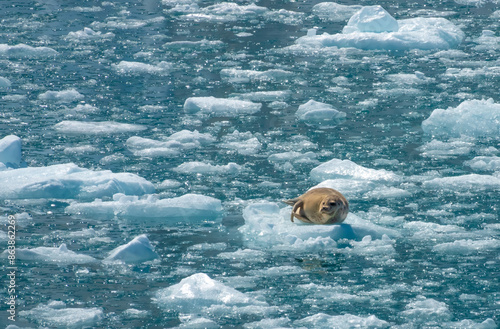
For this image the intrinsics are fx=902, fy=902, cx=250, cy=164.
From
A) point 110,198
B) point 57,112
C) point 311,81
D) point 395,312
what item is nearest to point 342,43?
point 311,81

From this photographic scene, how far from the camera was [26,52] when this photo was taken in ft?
37.3

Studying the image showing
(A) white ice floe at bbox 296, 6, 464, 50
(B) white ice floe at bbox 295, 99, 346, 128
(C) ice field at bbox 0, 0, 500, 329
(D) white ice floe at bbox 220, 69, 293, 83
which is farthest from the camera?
(A) white ice floe at bbox 296, 6, 464, 50

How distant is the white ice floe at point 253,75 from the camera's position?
1043 cm

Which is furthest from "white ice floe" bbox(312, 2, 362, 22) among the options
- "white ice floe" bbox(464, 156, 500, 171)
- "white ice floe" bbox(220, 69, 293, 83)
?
"white ice floe" bbox(464, 156, 500, 171)

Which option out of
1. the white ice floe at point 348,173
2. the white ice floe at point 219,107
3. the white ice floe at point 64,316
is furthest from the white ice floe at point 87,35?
the white ice floe at point 64,316

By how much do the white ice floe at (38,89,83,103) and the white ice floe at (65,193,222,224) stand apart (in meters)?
3.25

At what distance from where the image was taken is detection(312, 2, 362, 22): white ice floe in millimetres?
13461

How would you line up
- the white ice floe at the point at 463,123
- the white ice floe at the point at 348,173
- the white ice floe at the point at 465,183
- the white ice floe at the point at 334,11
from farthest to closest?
the white ice floe at the point at 334,11, the white ice floe at the point at 463,123, the white ice floe at the point at 348,173, the white ice floe at the point at 465,183

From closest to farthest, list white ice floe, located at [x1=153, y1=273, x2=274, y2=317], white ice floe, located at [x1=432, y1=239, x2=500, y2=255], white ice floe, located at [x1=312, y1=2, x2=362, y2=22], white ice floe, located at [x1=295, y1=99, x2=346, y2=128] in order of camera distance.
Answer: white ice floe, located at [x1=153, y1=273, x2=274, y2=317], white ice floe, located at [x1=432, y1=239, x2=500, y2=255], white ice floe, located at [x1=295, y1=99, x2=346, y2=128], white ice floe, located at [x1=312, y1=2, x2=362, y2=22]

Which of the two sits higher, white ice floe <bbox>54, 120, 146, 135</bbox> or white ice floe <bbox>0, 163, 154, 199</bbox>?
white ice floe <bbox>54, 120, 146, 135</bbox>

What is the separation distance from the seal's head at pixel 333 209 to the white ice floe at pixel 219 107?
10.8 ft

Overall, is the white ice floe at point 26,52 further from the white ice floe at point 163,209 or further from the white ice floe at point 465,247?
the white ice floe at point 465,247

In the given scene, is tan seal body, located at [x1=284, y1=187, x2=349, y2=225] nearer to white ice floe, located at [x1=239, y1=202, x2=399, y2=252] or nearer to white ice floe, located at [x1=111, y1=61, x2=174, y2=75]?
white ice floe, located at [x1=239, y1=202, x2=399, y2=252]

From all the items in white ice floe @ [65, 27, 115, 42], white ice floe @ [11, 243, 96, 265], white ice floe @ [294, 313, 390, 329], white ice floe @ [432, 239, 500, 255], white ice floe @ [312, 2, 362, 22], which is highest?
white ice floe @ [312, 2, 362, 22]
